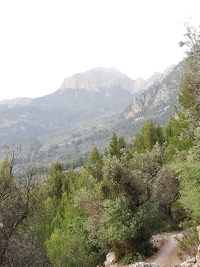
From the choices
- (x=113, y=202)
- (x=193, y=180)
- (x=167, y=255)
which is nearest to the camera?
(x=193, y=180)

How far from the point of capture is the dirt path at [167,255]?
16.2 metres

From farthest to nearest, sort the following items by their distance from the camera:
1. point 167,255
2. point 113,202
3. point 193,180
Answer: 1. point 113,202
2. point 167,255
3. point 193,180

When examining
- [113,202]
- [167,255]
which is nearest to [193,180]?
[113,202]

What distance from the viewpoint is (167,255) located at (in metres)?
17.5

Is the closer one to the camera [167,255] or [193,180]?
[193,180]

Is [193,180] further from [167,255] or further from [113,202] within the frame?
[167,255]

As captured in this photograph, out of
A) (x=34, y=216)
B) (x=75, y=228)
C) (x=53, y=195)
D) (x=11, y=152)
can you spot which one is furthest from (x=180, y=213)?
(x=53, y=195)

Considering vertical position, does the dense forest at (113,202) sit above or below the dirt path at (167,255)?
above

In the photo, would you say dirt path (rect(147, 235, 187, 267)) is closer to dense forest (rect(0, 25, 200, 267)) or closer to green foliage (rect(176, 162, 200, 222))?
dense forest (rect(0, 25, 200, 267))

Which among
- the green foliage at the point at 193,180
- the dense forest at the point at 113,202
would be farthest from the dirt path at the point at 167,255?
the green foliage at the point at 193,180

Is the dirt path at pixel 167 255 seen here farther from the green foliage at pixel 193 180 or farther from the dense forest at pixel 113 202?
the green foliage at pixel 193 180

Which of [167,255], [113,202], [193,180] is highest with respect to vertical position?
[193,180]

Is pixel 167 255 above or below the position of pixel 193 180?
below

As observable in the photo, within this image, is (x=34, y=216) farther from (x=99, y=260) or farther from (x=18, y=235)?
(x=99, y=260)
